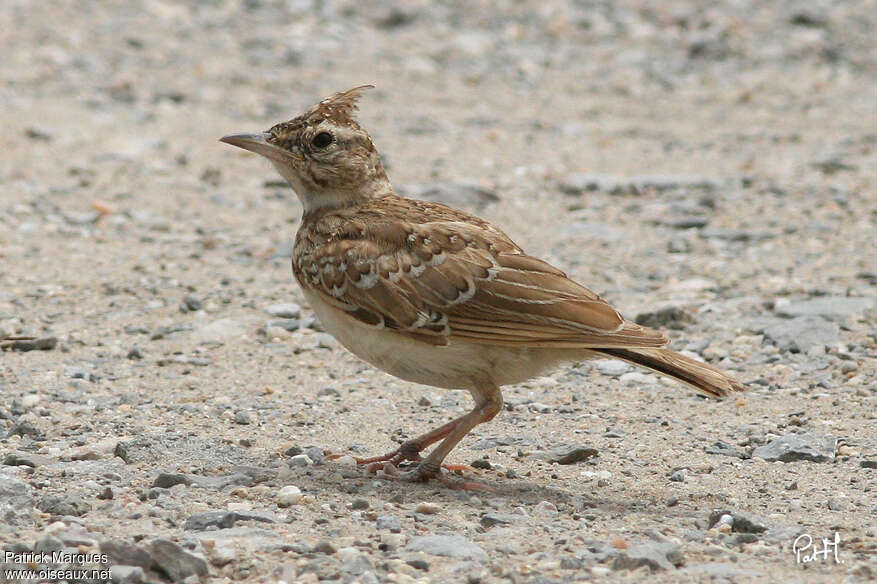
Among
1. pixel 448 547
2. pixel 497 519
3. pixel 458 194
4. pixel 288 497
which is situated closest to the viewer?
pixel 448 547

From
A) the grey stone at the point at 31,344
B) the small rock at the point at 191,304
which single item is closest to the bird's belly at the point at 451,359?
the grey stone at the point at 31,344

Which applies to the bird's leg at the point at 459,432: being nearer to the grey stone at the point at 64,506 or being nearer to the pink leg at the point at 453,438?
the pink leg at the point at 453,438

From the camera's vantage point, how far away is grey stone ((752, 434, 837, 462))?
6461 millimetres

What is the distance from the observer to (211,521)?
5.34m

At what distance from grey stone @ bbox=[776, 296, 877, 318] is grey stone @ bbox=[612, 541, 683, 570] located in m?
3.76

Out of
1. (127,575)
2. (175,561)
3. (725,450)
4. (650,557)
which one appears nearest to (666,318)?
(725,450)

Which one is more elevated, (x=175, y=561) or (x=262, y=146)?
(x=262, y=146)

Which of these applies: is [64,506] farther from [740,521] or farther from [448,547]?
[740,521]

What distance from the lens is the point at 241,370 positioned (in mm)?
7848

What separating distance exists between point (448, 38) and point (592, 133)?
132 inches

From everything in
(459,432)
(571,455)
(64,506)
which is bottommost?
(64,506)

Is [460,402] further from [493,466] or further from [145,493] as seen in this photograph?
[145,493]
